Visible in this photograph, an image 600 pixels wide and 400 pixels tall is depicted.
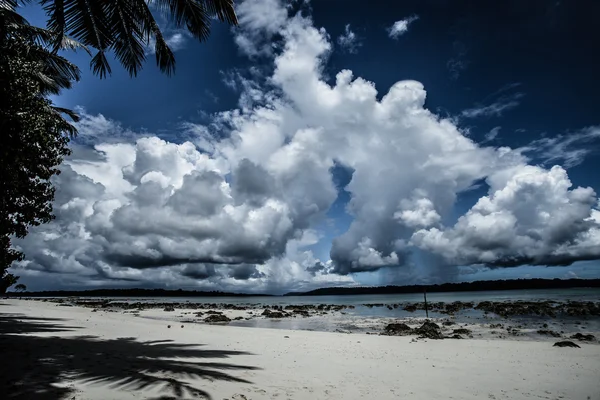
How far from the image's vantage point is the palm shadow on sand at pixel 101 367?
6062 millimetres

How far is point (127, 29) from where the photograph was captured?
9531mm

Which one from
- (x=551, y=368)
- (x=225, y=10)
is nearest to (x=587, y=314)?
(x=551, y=368)

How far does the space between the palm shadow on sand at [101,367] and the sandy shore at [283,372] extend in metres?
0.02

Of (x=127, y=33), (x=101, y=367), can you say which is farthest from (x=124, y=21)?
(x=101, y=367)

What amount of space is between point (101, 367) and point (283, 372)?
4.68 meters

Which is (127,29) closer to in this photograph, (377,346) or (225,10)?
(225,10)

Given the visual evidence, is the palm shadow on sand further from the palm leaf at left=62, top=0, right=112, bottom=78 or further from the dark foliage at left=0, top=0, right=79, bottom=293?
the palm leaf at left=62, top=0, right=112, bottom=78

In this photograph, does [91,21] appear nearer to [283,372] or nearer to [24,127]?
[24,127]

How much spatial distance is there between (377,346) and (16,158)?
48.4ft

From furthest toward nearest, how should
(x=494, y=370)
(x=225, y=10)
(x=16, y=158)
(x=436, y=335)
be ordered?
(x=436, y=335) → (x=494, y=370) → (x=225, y=10) → (x=16, y=158)

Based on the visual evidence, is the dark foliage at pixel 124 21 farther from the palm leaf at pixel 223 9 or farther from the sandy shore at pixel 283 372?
the sandy shore at pixel 283 372

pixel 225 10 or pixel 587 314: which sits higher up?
pixel 225 10

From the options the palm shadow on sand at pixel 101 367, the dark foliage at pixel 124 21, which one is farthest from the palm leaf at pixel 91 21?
the palm shadow on sand at pixel 101 367

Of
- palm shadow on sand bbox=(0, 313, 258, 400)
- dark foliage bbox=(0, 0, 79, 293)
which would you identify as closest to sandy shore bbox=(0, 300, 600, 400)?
palm shadow on sand bbox=(0, 313, 258, 400)
